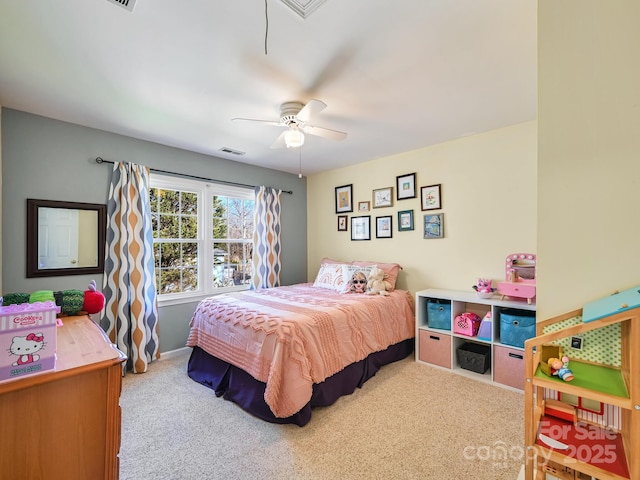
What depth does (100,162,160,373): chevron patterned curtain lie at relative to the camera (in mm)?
2895

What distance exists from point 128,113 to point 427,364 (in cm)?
377

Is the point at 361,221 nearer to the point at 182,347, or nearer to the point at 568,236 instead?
the point at 182,347

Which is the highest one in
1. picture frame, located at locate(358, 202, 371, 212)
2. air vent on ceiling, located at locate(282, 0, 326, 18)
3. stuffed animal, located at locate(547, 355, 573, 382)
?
air vent on ceiling, located at locate(282, 0, 326, 18)

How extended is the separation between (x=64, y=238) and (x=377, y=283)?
3.16 meters

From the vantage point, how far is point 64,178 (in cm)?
271

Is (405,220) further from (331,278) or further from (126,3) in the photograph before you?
(126,3)

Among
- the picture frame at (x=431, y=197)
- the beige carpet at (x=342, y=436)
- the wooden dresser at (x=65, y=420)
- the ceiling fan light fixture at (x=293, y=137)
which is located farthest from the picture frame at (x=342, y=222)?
the wooden dresser at (x=65, y=420)

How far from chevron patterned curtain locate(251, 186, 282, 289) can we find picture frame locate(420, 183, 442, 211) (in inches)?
81.7

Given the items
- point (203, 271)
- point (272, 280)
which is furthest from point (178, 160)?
point (272, 280)

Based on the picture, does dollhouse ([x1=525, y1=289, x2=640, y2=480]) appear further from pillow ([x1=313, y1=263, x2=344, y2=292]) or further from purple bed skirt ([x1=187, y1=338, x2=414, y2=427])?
pillow ([x1=313, y1=263, x2=344, y2=292])

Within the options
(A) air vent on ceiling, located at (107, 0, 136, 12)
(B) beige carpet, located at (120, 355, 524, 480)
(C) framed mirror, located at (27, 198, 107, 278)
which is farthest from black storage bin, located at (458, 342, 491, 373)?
(C) framed mirror, located at (27, 198, 107, 278)

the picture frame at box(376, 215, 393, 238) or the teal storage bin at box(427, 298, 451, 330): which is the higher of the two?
the picture frame at box(376, 215, 393, 238)

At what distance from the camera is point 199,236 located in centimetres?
371

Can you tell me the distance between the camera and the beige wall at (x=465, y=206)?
285cm
